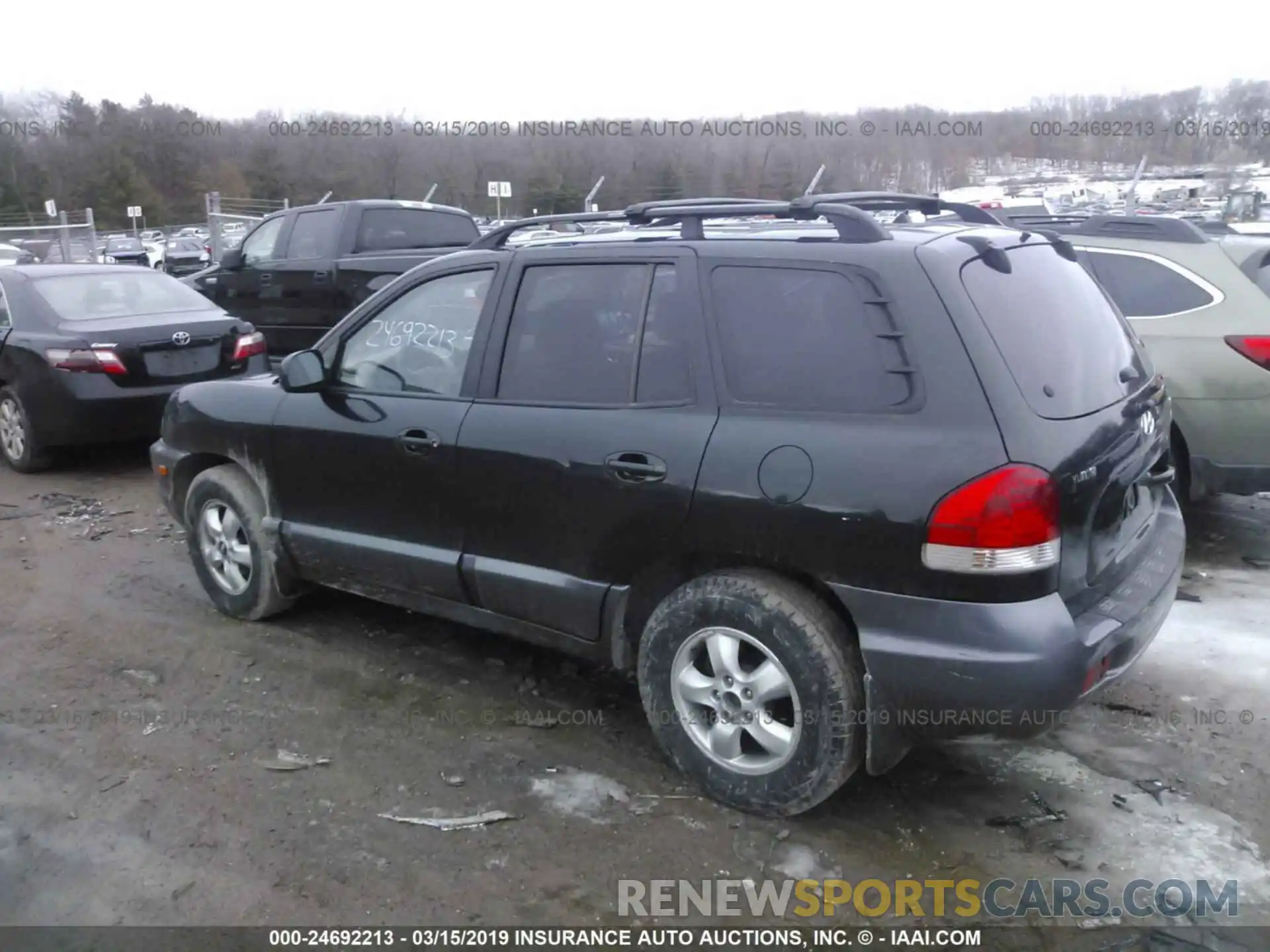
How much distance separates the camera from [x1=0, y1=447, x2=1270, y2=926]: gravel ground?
300cm

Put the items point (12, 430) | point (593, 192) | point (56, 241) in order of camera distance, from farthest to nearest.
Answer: point (56, 241), point (593, 192), point (12, 430)

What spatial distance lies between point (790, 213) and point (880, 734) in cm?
167

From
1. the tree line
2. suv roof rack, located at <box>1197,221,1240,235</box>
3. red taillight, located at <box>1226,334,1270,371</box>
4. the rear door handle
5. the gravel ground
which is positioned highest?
the tree line

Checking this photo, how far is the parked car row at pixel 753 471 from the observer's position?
111 inches

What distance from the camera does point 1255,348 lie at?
517 cm

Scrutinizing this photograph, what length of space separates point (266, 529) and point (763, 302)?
257cm

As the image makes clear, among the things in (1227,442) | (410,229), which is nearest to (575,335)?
(1227,442)

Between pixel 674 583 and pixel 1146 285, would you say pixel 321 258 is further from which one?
pixel 674 583

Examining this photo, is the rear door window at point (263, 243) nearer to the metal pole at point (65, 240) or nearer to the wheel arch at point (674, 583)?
the wheel arch at point (674, 583)

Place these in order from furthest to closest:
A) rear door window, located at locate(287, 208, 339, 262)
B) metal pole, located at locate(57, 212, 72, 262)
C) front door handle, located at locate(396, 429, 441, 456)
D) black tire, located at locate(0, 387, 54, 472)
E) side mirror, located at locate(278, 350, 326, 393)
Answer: metal pole, located at locate(57, 212, 72, 262), rear door window, located at locate(287, 208, 339, 262), black tire, located at locate(0, 387, 54, 472), side mirror, located at locate(278, 350, 326, 393), front door handle, located at locate(396, 429, 441, 456)

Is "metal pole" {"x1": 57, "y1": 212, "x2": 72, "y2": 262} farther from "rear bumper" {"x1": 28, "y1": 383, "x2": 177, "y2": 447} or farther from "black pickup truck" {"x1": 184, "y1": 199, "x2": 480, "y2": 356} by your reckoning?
"rear bumper" {"x1": 28, "y1": 383, "x2": 177, "y2": 447}

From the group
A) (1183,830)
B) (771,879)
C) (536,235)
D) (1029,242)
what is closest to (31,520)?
(536,235)

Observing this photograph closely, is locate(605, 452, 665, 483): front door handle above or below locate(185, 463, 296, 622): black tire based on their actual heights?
above

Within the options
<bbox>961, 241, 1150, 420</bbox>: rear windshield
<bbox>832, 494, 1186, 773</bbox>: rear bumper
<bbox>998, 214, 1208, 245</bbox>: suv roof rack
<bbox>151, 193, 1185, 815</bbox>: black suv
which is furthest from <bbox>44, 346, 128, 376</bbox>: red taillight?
<bbox>961, 241, 1150, 420</bbox>: rear windshield
